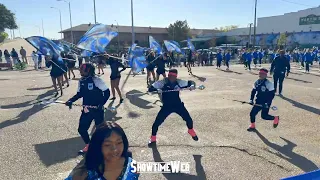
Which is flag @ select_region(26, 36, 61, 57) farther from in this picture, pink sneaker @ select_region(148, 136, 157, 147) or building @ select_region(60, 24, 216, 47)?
building @ select_region(60, 24, 216, 47)

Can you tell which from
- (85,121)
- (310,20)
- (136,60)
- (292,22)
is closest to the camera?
(85,121)

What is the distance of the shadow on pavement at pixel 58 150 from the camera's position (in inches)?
195

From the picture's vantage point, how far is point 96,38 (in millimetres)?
7727

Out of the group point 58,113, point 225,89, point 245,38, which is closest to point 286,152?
point 58,113

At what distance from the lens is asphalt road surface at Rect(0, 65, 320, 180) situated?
4559 mm

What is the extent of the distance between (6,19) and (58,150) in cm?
8079

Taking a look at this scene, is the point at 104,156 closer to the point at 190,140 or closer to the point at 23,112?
the point at 190,140

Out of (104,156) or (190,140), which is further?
(190,140)

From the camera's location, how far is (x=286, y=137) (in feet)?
20.2

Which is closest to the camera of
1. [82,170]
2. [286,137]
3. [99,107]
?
[82,170]

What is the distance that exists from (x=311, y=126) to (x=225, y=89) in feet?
18.8

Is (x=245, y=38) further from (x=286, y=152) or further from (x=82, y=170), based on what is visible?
(x=82, y=170)

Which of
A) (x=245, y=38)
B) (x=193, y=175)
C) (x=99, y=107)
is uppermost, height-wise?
(x=245, y=38)

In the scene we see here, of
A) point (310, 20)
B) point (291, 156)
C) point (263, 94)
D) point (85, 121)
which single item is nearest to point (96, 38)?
point (85, 121)
